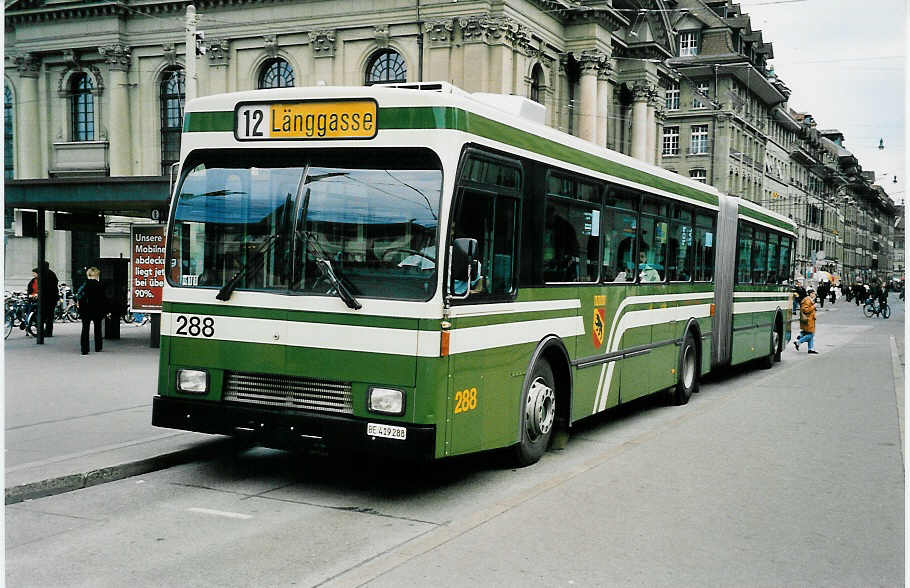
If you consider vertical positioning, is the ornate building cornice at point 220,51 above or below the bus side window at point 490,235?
above

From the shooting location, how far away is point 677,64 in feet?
245

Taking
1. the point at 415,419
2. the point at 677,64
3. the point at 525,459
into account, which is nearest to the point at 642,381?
the point at 525,459

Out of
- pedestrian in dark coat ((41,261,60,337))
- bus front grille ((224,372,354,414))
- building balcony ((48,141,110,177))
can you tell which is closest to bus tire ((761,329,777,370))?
bus front grille ((224,372,354,414))

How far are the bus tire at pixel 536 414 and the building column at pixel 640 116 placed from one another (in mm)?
48764

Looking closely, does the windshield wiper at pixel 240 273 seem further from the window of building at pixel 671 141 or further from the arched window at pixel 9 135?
the window of building at pixel 671 141

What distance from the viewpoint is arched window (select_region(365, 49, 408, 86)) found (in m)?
43.7

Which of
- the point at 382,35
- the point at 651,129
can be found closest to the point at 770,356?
the point at 382,35

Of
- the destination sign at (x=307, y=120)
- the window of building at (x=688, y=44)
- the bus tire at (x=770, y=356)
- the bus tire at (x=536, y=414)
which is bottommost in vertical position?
the bus tire at (x=770, y=356)

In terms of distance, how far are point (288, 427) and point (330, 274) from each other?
119 centimetres

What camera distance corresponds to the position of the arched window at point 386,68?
143 ft

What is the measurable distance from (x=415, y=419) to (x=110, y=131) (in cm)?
4547

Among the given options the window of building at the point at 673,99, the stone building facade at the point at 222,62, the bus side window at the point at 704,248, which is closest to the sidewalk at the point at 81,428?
the bus side window at the point at 704,248

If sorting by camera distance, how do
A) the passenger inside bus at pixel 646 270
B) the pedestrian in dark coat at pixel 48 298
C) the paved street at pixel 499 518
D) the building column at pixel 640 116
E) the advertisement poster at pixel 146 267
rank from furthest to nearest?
the building column at pixel 640 116, the pedestrian in dark coat at pixel 48 298, the advertisement poster at pixel 146 267, the passenger inside bus at pixel 646 270, the paved street at pixel 499 518

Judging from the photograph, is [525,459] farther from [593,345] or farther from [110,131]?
[110,131]
